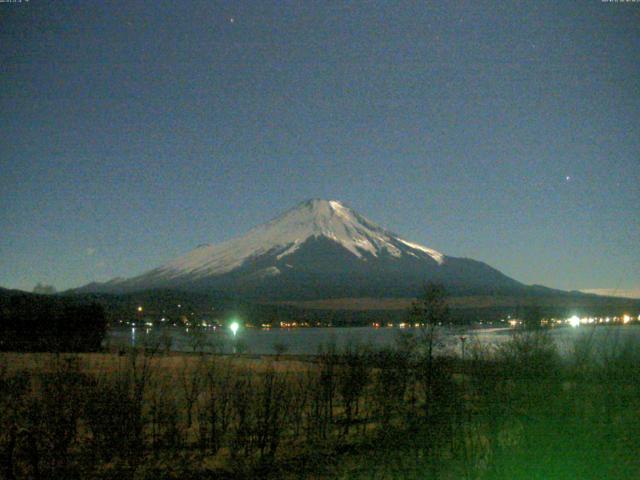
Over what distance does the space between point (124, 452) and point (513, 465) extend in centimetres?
513

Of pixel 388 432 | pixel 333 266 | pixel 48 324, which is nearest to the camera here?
pixel 388 432

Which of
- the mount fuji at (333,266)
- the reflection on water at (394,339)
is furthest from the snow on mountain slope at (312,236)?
the reflection on water at (394,339)

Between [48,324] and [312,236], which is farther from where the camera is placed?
[312,236]

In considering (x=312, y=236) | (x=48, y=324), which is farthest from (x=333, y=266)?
(x=48, y=324)

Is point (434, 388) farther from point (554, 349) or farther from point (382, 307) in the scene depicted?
point (382, 307)

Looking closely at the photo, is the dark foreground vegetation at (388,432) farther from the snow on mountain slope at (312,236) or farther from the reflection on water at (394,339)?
the snow on mountain slope at (312,236)

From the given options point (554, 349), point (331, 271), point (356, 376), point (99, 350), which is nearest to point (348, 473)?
point (554, 349)

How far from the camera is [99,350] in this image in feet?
107

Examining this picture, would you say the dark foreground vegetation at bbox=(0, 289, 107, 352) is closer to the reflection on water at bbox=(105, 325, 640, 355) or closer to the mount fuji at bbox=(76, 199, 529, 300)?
the reflection on water at bbox=(105, 325, 640, 355)

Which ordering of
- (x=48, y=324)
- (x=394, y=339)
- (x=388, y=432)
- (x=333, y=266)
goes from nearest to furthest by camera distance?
(x=388, y=432), (x=394, y=339), (x=48, y=324), (x=333, y=266)

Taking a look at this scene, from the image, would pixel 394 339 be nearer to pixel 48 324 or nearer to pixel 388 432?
pixel 388 432

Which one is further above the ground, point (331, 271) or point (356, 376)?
point (331, 271)

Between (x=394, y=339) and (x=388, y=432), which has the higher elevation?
(x=394, y=339)

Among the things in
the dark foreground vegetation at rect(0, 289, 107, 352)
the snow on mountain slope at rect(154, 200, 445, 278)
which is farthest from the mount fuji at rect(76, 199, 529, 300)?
the dark foreground vegetation at rect(0, 289, 107, 352)
